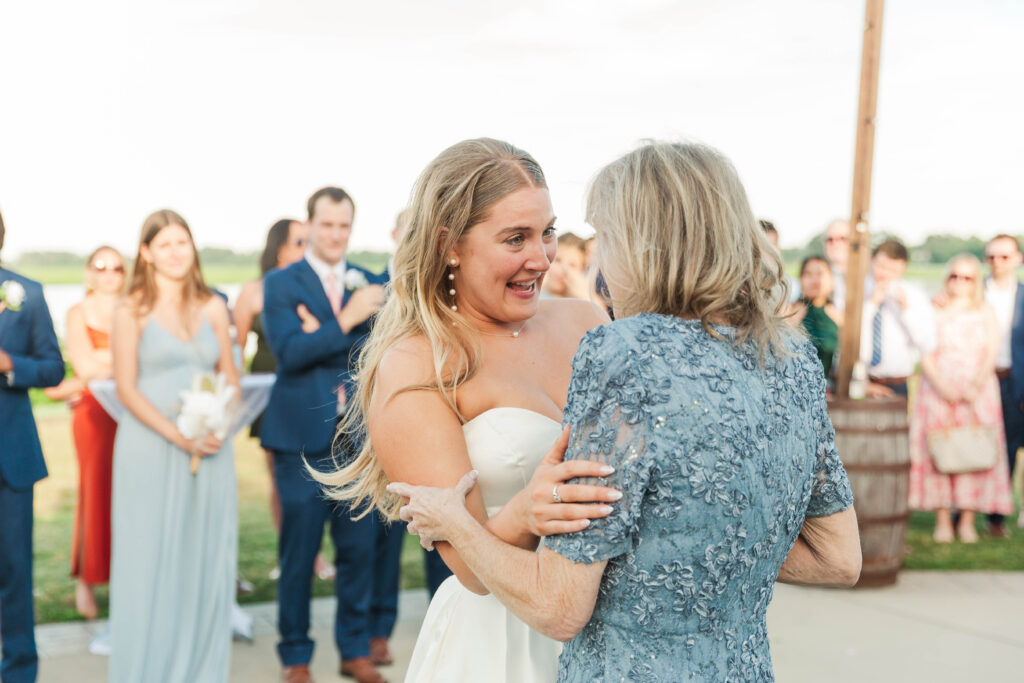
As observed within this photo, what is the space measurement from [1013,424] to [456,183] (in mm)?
7753

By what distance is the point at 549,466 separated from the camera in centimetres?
168

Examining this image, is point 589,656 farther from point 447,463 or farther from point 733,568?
point 447,463

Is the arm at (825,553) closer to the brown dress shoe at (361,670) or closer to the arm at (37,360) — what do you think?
the brown dress shoe at (361,670)

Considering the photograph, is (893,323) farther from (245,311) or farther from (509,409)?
(509,409)

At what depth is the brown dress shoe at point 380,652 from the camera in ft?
16.2

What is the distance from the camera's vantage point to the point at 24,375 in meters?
4.07

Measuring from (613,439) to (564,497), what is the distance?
0.13m

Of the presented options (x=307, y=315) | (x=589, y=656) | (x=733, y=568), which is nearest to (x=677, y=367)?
(x=733, y=568)

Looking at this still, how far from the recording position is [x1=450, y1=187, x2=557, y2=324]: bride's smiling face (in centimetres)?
227

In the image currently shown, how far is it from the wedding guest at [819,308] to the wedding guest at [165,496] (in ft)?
13.9

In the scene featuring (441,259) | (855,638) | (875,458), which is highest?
(441,259)

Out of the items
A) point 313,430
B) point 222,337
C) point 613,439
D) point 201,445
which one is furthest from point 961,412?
point 613,439

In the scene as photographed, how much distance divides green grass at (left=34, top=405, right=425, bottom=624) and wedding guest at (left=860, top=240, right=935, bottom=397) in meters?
3.88

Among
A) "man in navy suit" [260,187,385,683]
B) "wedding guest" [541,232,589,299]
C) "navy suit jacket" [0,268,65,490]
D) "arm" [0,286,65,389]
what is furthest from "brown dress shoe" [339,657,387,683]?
"wedding guest" [541,232,589,299]
